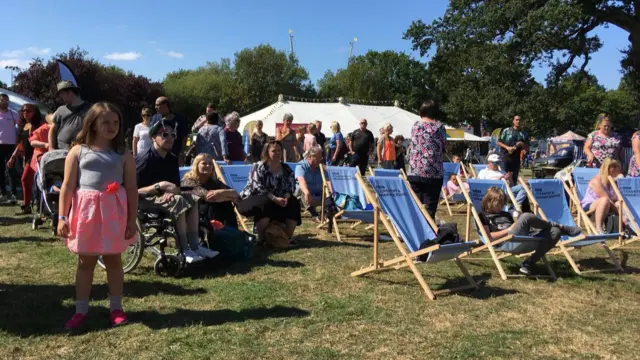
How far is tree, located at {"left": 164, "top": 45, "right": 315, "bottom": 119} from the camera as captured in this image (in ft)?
175

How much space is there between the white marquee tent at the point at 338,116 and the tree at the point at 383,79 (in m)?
29.4

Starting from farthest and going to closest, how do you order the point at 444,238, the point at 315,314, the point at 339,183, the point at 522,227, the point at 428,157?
the point at 339,183
the point at 428,157
the point at 522,227
the point at 444,238
the point at 315,314

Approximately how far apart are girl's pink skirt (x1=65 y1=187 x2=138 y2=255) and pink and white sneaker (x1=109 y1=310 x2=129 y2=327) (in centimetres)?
41

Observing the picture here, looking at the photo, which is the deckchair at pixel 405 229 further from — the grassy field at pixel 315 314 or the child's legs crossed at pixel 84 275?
the child's legs crossed at pixel 84 275

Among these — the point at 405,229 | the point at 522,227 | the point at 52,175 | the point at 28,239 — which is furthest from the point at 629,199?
the point at 28,239

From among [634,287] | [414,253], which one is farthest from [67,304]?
[634,287]

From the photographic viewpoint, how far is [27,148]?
8062mm

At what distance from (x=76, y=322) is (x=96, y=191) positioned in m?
0.81

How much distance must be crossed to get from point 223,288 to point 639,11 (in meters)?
22.7

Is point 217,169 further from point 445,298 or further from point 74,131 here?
point 445,298

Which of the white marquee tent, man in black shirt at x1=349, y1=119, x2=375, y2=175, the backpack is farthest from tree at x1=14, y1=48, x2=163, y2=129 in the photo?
the backpack

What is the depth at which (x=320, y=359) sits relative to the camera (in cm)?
290

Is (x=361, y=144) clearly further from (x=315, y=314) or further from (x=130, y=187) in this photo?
(x=130, y=187)

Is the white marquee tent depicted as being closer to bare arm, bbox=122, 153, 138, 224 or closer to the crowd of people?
the crowd of people
